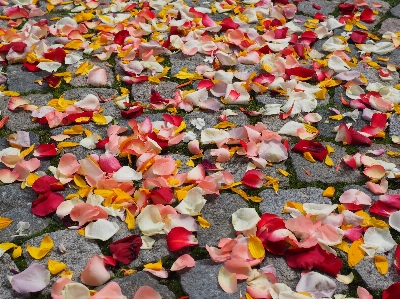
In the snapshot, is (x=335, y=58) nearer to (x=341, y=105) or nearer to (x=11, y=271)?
(x=341, y=105)

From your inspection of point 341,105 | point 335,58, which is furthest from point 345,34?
point 341,105

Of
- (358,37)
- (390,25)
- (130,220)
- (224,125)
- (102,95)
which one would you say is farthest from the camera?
(390,25)

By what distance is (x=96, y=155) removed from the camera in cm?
301

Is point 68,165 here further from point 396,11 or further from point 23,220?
point 396,11

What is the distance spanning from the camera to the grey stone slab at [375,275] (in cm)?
239

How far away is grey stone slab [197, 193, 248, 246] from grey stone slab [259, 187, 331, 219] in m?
0.11

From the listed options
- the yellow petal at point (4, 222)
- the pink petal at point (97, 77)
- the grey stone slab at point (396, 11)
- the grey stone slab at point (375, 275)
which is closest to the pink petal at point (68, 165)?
the yellow petal at point (4, 222)

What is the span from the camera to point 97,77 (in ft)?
12.1

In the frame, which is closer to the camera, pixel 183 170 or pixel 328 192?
pixel 328 192

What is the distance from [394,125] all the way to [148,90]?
1565mm

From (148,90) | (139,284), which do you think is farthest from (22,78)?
(139,284)

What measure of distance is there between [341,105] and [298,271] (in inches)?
57.2

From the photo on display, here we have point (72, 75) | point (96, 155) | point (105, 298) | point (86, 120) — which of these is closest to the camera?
point (105, 298)

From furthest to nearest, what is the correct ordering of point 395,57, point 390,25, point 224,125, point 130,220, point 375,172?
point 390,25, point 395,57, point 224,125, point 375,172, point 130,220
